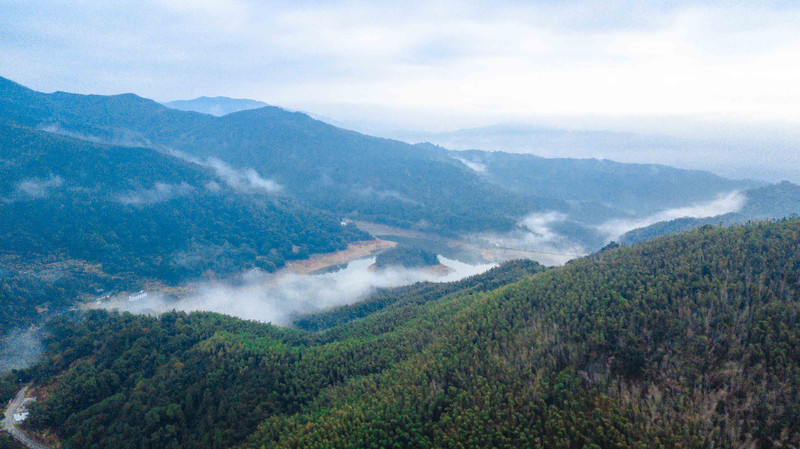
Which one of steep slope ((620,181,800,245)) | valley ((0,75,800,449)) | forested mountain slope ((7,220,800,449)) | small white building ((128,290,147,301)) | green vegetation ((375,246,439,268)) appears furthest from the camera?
green vegetation ((375,246,439,268))

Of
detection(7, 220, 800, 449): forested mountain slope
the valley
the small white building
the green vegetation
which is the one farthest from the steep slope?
the small white building

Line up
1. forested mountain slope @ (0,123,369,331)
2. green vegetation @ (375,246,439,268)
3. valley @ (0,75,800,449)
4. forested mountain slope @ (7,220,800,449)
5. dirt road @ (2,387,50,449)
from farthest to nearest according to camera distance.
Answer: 1. green vegetation @ (375,246,439,268)
2. forested mountain slope @ (0,123,369,331)
3. dirt road @ (2,387,50,449)
4. valley @ (0,75,800,449)
5. forested mountain slope @ (7,220,800,449)

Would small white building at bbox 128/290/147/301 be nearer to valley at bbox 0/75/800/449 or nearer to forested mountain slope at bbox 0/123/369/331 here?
forested mountain slope at bbox 0/123/369/331

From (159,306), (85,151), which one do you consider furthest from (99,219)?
(159,306)

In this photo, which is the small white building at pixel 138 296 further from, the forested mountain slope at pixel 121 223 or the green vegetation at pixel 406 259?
the green vegetation at pixel 406 259

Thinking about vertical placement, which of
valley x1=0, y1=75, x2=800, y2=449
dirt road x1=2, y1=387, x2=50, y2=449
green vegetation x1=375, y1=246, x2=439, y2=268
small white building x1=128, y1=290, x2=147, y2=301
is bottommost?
small white building x1=128, y1=290, x2=147, y2=301

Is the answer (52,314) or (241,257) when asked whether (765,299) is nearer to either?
(52,314)

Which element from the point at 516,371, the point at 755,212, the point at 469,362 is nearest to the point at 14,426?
the point at 469,362
